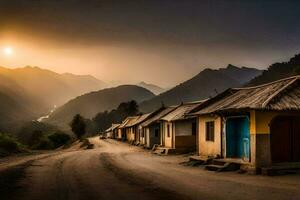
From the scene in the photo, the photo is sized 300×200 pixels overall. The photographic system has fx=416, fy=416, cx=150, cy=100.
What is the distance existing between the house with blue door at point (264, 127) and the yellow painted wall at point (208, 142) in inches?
17.0

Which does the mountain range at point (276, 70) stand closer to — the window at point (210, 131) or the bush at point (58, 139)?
the bush at point (58, 139)

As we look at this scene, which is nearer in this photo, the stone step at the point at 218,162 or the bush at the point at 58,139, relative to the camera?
the stone step at the point at 218,162

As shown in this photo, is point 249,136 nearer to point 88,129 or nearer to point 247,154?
point 247,154

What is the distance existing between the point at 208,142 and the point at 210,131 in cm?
76

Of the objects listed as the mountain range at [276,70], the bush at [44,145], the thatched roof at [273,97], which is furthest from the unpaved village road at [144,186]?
the mountain range at [276,70]

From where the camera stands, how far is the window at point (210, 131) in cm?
2792

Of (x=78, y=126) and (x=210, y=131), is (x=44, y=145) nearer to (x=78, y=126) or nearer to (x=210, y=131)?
(x=78, y=126)

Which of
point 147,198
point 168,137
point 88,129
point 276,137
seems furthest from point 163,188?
point 88,129

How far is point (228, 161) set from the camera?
2308 cm

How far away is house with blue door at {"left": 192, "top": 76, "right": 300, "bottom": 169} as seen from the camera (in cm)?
2123

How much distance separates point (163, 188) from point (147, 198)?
96.9 inches

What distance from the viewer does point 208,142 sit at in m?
28.4

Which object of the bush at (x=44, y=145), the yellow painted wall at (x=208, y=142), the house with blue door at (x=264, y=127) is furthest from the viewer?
the bush at (x=44, y=145)

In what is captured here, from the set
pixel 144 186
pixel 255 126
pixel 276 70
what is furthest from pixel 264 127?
pixel 276 70
